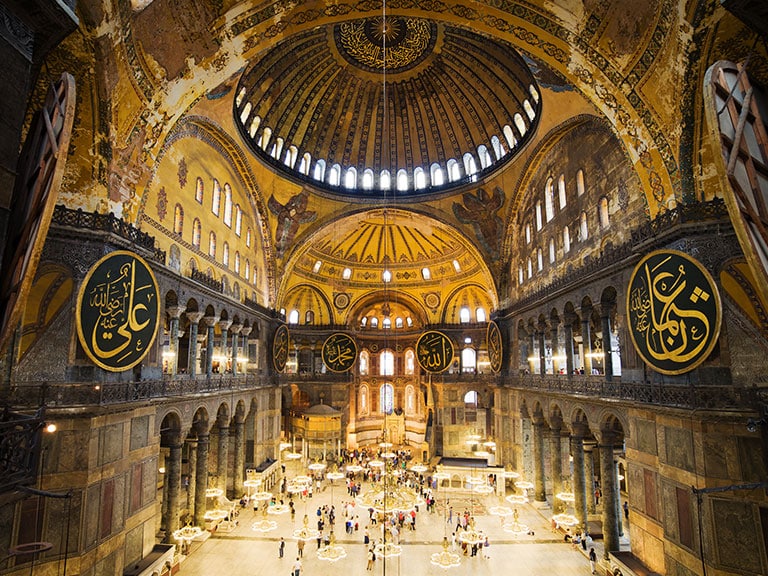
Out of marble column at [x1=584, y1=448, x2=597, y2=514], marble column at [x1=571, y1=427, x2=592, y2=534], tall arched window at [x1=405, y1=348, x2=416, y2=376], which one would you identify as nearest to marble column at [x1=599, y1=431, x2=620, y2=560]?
marble column at [x1=571, y1=427, x2=592, y2=534]

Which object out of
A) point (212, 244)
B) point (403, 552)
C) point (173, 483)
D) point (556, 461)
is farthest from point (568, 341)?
point (173, 483)

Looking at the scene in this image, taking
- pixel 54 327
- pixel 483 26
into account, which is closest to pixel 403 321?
pixel 483 26

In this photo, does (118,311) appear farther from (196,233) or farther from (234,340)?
(234,340)

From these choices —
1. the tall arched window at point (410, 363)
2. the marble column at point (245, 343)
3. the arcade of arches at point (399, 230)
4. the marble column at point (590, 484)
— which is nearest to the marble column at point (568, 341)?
the arcade of arches at point (399, 230)

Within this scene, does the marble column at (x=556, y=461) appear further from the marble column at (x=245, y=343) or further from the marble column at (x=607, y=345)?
the marble column at (x=245, y=343)

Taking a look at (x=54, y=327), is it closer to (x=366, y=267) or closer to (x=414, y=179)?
(x=414, y=179)

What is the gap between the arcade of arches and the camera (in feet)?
26.5

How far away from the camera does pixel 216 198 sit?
16234 millimetres

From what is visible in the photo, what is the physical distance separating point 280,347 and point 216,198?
27.7 feet

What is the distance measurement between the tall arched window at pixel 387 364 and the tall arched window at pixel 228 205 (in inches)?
657

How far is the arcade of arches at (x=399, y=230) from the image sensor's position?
8062 millimetres

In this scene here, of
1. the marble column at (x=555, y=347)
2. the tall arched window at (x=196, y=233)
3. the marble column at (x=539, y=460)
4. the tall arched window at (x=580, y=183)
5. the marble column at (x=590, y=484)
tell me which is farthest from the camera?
the marble column at (x=539, y=460)

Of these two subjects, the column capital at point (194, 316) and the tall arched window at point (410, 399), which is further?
the tall arched window at point (410, 399)

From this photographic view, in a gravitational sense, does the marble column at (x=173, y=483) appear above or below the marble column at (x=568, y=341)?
below
